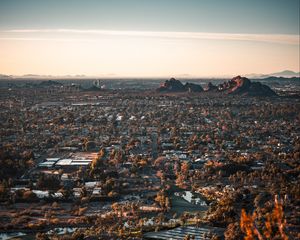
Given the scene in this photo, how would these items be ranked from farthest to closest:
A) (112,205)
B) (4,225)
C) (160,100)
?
(160,100) < (112,205) < (4,225)

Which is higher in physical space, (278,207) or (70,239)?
(278,207)

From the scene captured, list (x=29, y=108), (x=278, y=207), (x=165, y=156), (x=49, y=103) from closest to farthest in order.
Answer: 1. (x=278, y=207)
2. (x=165, y=156)
3. (x=29, y=108)
4. (x=49, y=103)

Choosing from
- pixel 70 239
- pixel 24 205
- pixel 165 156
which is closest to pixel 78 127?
pixel 165 156

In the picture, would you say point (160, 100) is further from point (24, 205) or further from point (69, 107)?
point (24, 205)

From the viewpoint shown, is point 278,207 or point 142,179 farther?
point 142,179

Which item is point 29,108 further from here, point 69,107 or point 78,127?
point 78,127

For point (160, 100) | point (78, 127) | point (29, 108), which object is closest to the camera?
point (78, 127)

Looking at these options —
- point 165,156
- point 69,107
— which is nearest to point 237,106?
point 69,107

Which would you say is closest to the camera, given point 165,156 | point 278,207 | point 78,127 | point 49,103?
point 278,207

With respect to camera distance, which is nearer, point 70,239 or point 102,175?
point 70,239
